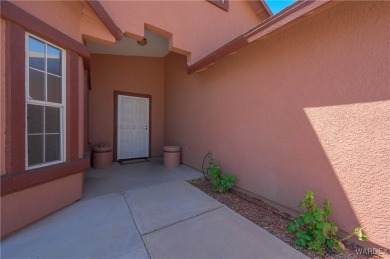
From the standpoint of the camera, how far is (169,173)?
16.4 feet

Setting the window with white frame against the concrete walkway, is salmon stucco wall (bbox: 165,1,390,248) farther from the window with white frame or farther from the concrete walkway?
the window with white frame

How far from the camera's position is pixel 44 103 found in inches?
104

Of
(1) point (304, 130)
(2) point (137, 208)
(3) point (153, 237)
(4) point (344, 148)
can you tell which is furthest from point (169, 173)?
(4) point (344, 148)

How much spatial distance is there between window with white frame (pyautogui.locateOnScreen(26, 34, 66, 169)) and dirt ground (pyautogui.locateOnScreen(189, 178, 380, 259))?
290 centimetres

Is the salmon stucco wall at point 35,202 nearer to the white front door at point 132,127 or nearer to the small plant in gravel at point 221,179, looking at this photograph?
the small plant in gravel at point 221,179

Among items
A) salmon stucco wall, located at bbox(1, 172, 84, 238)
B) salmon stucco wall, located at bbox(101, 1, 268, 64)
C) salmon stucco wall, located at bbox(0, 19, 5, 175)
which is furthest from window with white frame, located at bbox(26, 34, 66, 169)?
salmon stucco wall, located at bbox(101, 1, 268, 64)

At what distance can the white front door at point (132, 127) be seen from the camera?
6398mm

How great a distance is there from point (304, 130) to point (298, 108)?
1.18ft

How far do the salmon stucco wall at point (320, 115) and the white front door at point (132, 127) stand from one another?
387cm

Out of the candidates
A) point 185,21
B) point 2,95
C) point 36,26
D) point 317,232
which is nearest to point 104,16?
point 36,26

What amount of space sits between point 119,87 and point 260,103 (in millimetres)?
5157

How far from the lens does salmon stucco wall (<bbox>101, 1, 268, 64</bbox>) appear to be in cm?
375

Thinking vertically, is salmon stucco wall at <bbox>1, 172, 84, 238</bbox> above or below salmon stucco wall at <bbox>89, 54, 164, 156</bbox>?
below

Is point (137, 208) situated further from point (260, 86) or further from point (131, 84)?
point (131, 84)
